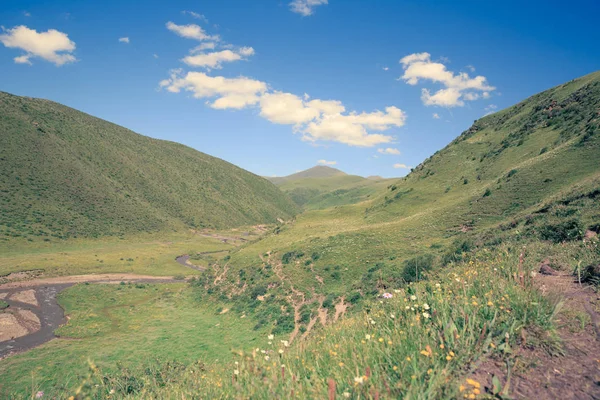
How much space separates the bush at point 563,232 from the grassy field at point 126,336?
15.6 meters

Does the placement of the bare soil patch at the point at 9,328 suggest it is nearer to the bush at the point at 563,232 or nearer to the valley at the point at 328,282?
the valley at the point at 328,282

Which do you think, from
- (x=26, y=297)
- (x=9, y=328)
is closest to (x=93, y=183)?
(x=26, y=297)

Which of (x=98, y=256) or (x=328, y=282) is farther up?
(x=328, y=282)

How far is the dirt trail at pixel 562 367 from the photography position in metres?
3.41

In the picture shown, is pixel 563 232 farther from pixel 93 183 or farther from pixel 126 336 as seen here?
pixel 93 183

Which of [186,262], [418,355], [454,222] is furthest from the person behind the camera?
[186,262]

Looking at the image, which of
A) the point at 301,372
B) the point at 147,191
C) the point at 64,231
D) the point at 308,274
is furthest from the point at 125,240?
the point at 301,372

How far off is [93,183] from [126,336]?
87.4 metres

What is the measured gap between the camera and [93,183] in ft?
315

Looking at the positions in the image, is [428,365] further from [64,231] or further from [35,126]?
[35,126]

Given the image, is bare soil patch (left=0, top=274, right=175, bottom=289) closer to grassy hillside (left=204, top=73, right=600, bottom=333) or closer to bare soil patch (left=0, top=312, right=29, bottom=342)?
bare soil patch (left=0, top=312, right=29, bottom=342)

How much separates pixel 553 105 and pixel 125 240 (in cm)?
10331

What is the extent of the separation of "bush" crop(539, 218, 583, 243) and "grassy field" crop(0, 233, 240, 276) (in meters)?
58.6

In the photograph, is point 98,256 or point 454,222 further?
point 98,256
